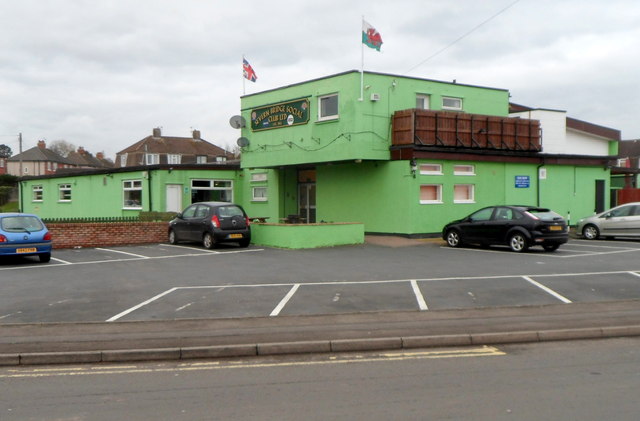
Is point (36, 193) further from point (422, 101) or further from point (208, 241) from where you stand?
point (422, 101)

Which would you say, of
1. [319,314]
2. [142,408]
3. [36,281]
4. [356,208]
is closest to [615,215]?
[356,208]

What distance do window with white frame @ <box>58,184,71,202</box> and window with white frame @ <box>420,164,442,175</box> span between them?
79.9ft

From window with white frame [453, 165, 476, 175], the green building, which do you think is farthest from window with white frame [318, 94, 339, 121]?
window with white frame [453, 165, 476, 175]

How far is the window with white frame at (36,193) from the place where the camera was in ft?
132

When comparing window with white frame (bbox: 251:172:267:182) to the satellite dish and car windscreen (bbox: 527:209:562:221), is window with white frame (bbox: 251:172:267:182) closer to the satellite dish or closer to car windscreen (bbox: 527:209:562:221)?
the satellite dish

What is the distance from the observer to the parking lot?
31.8 ft

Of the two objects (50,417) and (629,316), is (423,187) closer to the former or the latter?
(629,316)

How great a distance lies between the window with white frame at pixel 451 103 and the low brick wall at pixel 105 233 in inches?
484

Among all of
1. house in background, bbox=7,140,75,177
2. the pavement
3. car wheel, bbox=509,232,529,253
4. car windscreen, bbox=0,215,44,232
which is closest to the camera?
the pavement

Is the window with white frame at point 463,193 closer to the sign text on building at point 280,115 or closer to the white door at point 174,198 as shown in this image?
the sign text on building at point 280,115

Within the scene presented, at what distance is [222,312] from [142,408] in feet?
13.4

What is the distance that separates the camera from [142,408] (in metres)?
5.29

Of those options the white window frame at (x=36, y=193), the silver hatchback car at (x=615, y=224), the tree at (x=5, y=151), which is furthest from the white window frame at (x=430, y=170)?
the tree at (x=5, y=151)

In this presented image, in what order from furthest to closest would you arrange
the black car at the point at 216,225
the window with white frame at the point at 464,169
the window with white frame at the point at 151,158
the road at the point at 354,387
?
the window with white frame at the point at 151,158
the window with white frame at the point at 464,169
the black car at the point at 216,225
the road at the point at 354,387
